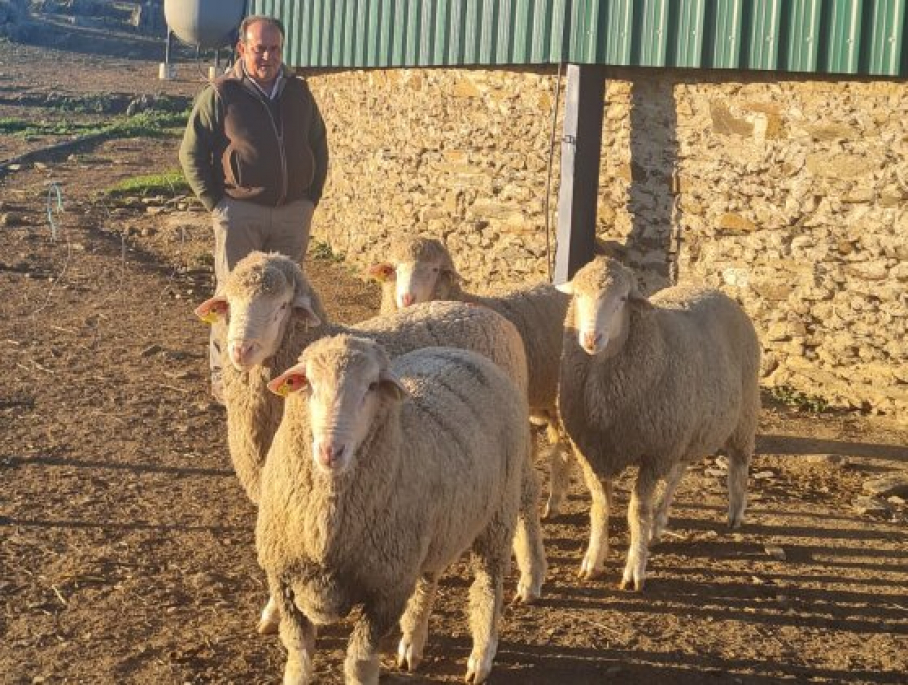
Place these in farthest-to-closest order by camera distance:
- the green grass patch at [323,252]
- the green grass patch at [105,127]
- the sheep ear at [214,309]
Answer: the green grass patch at [105,127], the green grass patch at [323,252], the sheep ear at [214,309]

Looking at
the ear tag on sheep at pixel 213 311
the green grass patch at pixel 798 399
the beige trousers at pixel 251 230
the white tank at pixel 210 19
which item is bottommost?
the green grass patch at pixel 798 399

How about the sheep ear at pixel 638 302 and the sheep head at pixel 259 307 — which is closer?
the sheep head at pixel 259 307

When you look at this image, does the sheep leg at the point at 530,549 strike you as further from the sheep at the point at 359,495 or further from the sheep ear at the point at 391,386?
the sheep ear at the point at 391,386

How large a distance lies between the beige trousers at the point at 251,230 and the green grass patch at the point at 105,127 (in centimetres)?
2010

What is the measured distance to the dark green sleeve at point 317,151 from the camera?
7621 millimetres

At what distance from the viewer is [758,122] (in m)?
9.37

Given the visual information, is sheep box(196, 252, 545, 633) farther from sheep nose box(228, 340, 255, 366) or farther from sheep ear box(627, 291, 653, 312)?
sheep ear box(627, 291, 653, 312)

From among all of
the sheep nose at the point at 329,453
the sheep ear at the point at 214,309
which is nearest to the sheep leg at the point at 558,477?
the sheep ear at the point at 214,309

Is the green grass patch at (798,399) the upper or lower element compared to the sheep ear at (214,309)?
lower

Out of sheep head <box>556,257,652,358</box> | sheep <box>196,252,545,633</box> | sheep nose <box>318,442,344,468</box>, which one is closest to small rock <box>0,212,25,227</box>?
sheep <box>196,252,545,633</box>

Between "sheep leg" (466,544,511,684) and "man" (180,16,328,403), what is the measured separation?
2.68 m

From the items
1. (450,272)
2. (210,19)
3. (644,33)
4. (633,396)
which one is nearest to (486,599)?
(633,396)

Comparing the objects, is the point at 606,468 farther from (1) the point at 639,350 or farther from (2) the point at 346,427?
(2) the point at 346,427

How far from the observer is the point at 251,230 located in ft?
24.2
